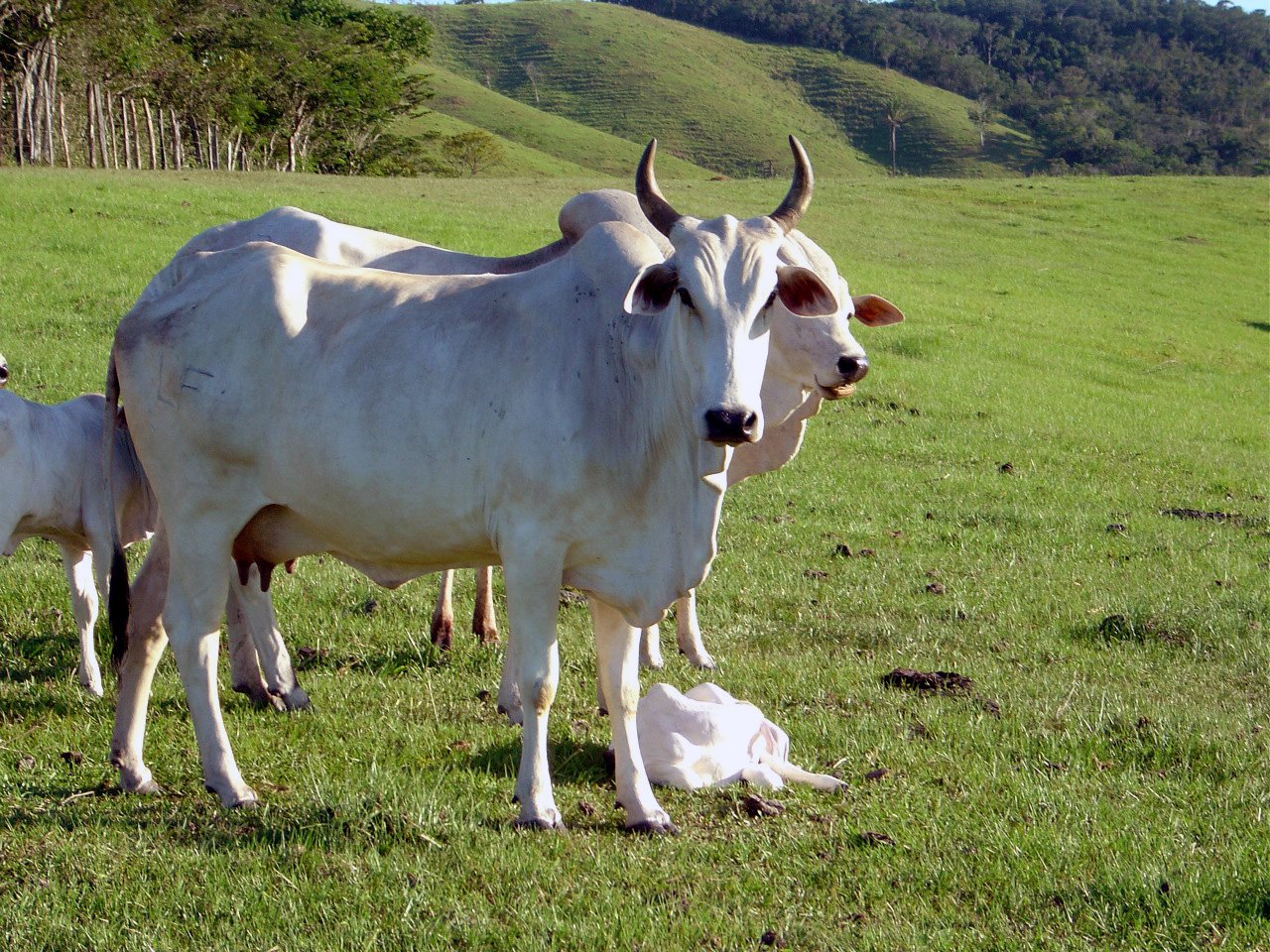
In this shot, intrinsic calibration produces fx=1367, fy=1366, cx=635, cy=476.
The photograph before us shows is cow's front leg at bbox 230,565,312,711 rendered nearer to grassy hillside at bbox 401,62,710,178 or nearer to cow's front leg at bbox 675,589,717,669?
cow's front leg at bbox 675,589,717,669

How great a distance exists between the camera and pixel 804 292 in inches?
194

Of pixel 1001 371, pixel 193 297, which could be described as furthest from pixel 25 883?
pixel 1001 371

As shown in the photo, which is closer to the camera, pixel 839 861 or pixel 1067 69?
pixel 839 861

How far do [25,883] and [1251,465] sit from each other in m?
14.6

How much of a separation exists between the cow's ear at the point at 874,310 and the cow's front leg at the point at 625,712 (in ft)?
9.12

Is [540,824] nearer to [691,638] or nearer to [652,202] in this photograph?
[652,202]

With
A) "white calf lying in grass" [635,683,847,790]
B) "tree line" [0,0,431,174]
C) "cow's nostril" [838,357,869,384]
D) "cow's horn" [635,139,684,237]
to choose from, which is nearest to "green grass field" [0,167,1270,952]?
"white calf lying in grass" [635,683,847,790]

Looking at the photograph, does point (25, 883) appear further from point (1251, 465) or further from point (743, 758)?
point (1251, 465)

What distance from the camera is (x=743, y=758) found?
5707 mm

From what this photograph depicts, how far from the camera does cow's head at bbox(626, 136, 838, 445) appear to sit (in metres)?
4.50

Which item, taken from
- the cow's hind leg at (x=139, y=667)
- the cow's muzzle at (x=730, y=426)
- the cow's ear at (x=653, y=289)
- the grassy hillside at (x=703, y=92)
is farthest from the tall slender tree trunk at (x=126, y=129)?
the grassy hillside at (x=703, y=92)

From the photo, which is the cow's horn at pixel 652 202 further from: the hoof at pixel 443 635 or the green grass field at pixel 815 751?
the hoof at pixel 443 635

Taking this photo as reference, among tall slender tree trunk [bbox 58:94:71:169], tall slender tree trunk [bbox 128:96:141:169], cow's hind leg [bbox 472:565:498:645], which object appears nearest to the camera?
cow's hind leg [bbox 472:565:498:645]

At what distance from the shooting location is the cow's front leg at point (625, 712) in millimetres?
5176
